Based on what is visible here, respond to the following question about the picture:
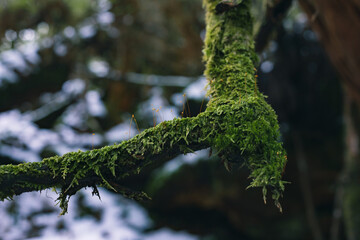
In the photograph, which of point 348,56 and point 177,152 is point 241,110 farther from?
point 348,56

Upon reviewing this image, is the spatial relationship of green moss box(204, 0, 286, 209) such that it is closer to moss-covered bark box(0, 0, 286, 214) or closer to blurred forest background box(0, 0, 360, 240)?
moss-covered bark box(0, 0, 286, 214)

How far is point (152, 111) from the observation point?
21.8 feet

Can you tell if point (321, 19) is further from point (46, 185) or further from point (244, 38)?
point (46, 185)

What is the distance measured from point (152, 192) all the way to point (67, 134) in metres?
2.33

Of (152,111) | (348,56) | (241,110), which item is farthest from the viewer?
(152,111)

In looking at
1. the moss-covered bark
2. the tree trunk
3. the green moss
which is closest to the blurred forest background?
the tree trunk

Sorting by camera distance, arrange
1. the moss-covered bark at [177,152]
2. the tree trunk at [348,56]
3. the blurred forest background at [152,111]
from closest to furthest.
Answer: the moss-covered bark at [177,152] < the tree trunk at [348,56] < the blurred forest background at [152,111]

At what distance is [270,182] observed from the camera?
1.39 m

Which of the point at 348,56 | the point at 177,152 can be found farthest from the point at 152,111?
the point at 177,152

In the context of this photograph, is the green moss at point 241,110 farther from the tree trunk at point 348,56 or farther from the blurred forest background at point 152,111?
the blurred forest background at point 152,111

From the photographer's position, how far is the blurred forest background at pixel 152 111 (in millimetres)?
6621

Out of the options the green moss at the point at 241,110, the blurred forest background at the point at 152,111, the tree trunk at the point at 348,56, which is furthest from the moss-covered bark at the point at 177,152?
the blurred forest background at the point at 152,111

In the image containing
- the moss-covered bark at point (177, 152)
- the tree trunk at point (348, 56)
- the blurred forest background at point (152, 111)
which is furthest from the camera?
the blurred forest background at point (152, 111)

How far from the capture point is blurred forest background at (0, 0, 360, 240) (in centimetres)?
662
